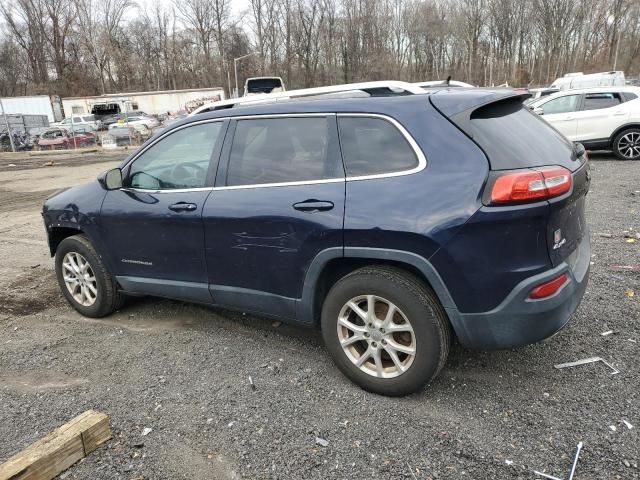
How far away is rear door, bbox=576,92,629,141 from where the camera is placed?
11.8m

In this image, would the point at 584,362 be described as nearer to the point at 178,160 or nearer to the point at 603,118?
the point at 178,160

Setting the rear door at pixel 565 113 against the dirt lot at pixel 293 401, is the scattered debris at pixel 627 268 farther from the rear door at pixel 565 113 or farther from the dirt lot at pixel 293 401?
the rear door at pixel 565 113

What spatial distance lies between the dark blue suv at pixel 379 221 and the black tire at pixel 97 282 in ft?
1.98

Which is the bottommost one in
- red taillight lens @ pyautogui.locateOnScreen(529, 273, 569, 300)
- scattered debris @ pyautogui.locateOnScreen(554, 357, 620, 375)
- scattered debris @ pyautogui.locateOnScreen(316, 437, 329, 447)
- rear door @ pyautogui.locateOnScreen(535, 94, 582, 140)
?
scattered debris @ pyautogui.locateOnScreen(316, 437, 329, 447)

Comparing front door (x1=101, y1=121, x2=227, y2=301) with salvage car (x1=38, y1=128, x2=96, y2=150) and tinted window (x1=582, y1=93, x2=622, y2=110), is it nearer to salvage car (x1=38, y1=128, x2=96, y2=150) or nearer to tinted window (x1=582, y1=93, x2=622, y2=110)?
tinted window (x1=582, y1=93, x2=622, y2=110)

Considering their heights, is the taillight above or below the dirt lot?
above

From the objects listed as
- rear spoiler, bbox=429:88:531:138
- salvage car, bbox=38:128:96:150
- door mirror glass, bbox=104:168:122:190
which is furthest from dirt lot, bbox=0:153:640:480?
salvage car, bbox=38:128:96:150

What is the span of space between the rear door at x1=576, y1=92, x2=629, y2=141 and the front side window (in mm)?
11445

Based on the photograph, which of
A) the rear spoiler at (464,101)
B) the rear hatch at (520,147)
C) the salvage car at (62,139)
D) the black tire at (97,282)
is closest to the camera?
Answer: the rear hatch at (520,147)

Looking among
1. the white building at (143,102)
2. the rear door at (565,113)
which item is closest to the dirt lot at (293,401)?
the rear door at (565,113)

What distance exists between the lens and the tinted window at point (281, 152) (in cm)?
313

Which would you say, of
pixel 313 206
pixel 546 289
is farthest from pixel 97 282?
pixel 546 289

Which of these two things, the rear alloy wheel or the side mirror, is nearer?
the rear alloy wheel

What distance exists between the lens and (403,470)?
2465 millimetres
